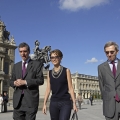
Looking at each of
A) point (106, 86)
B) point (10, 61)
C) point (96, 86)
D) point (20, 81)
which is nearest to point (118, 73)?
point (106, 86)

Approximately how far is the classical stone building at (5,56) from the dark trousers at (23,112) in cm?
5148

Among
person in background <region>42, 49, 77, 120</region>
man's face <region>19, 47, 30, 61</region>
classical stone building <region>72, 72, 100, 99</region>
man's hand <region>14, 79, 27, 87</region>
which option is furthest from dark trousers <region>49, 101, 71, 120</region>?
classical stone building <region>72, 72, 100, 99</region>

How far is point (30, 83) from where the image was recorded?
4516 mm

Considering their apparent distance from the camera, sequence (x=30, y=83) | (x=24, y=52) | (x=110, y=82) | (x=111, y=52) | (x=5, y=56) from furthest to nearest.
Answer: (x=5, y=56), (x=24, y=52), (x=30, y=83), (x=111, y=52), (x=110, y=82)

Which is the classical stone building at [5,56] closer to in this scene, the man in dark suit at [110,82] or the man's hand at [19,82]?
the man's hand at [19,82]

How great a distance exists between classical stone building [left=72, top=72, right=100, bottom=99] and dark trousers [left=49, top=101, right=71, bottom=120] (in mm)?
123924

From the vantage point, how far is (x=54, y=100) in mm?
4879

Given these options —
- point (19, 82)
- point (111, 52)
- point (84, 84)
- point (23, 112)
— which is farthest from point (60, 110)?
point (84, 84)

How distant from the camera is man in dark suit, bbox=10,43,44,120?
4.54 m

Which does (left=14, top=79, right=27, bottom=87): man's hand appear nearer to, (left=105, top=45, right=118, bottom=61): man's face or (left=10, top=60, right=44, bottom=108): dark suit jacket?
(left=10, top=60, right=44, bottom=108): dark suit jacket

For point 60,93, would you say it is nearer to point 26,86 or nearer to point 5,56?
point 26,86

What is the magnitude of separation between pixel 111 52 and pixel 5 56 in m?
57.5

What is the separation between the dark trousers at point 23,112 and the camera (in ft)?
14.9

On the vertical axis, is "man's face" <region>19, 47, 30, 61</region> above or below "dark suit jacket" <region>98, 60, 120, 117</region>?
above
